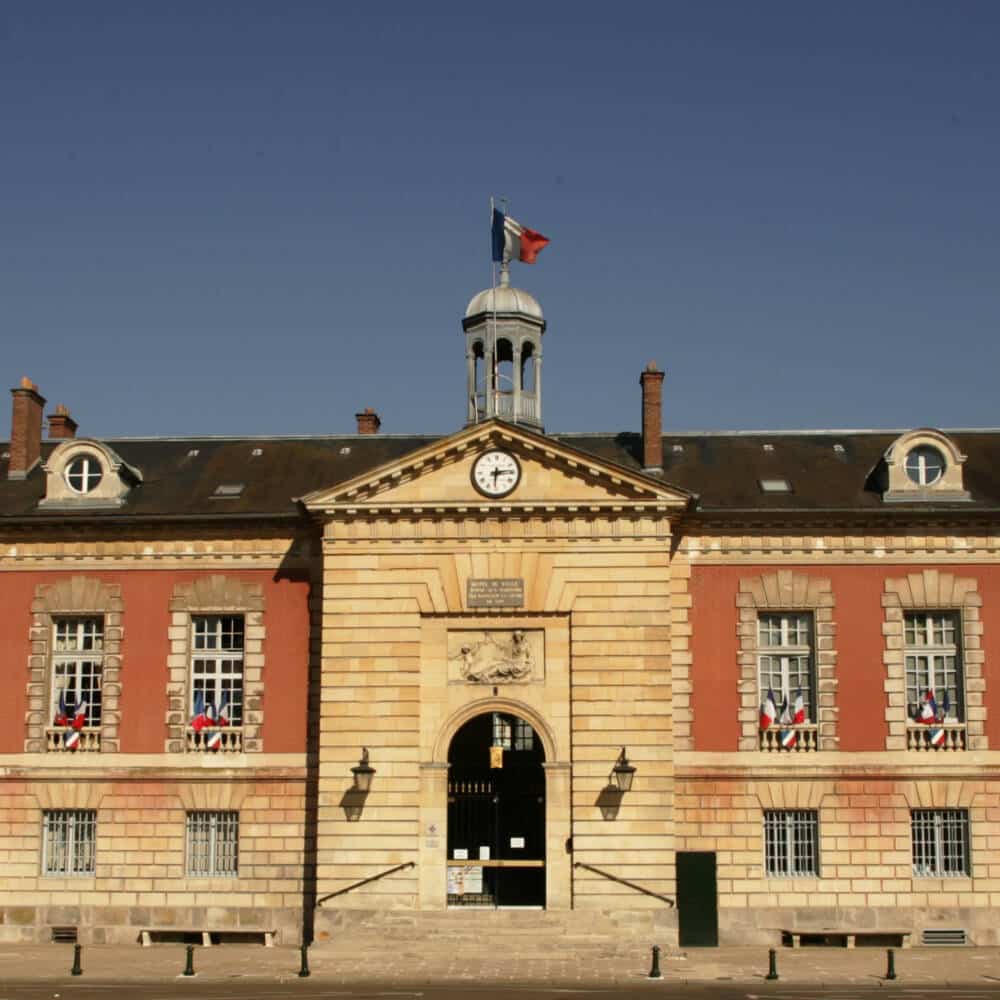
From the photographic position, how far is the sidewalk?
1001 inches

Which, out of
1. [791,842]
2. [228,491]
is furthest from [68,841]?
[791,842]

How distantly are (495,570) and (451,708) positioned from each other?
2829 millimetres

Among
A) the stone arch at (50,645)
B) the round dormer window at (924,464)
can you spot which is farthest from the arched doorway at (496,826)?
the round dormer window at (924,464)

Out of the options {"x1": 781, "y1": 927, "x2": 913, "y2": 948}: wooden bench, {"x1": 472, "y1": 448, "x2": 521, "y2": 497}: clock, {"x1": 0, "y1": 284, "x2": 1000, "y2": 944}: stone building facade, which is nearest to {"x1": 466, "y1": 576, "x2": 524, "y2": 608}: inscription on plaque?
{"x1": 0, "y1": 284, "x2": 1000, "y2": 944}: stone building facade

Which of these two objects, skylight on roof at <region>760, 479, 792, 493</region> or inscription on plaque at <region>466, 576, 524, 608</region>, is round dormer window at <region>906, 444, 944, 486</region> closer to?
skylight on roof at <region>760, 479, 792, 493</region>

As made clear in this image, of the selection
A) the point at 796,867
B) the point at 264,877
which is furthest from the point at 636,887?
the point at 264,877

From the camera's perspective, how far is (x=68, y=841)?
3119cm

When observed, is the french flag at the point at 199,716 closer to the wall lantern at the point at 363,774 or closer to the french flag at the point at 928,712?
the wall lantern at the point at 363,774

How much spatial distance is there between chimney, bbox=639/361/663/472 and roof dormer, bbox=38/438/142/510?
11.3m

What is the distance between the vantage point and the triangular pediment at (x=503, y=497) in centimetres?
2995

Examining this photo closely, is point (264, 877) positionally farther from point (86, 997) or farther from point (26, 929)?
point (86, 997)

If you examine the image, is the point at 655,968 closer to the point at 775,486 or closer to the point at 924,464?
the point at 775,486

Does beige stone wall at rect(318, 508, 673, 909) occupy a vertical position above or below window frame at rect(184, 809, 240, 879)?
above

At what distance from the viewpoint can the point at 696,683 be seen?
30.9 metres
